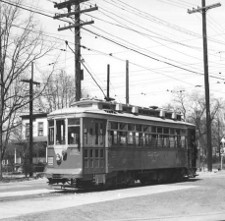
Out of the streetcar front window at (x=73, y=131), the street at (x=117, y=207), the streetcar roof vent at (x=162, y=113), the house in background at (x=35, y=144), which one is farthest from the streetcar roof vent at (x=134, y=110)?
the house in background at (x=35, y=144)

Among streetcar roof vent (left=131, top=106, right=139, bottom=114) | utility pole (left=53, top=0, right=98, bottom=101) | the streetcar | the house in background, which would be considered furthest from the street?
the house in background

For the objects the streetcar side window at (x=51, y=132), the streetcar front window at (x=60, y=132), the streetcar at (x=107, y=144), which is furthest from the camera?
the streetcar side window at (x=51, y=132)

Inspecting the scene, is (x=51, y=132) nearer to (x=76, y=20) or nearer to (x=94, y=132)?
(x=94, y=132)

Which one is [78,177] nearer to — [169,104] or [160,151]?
[160,151]

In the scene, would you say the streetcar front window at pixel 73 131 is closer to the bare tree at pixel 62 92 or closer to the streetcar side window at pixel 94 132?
the streetcar side window at pixel 94 132

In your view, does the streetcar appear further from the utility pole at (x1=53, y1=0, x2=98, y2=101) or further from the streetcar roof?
the utility pole at (x1=53, y1=0, x2=98, y2=101)

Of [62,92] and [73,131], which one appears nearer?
[73,131]

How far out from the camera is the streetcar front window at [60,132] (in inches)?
729

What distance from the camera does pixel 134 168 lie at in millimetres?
20797

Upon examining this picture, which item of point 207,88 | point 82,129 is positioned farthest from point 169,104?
point 82,129

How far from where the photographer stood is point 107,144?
19.0m

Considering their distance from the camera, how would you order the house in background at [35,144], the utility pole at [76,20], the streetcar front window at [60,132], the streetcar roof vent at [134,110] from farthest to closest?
the house in background at [35,144] < the utility pole at [76,20] < the streetcar roof vent at [134,110] < the streetcar front window at [60,132]

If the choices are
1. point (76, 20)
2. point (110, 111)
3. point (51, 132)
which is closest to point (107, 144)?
point (110, 111)

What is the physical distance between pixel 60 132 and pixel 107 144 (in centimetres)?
192
